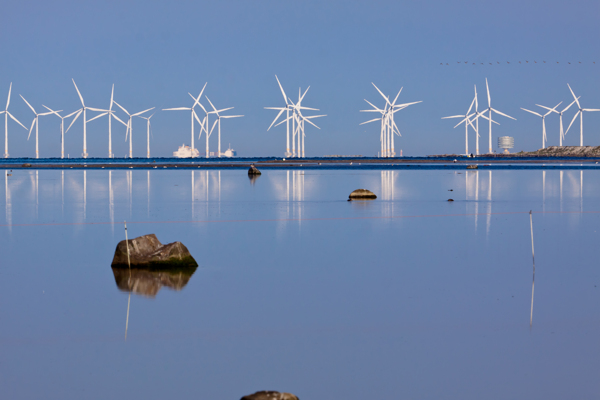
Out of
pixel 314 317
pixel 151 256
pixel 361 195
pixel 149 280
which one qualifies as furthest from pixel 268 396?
pixel 361 195

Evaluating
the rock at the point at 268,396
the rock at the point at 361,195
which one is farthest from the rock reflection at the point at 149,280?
the rock at the point at 361,195

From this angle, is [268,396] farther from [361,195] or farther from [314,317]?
[361,195]

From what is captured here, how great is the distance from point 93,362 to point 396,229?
17400mm

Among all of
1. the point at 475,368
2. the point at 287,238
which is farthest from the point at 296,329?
the point at 287,238

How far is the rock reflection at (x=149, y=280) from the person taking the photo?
1464 cm

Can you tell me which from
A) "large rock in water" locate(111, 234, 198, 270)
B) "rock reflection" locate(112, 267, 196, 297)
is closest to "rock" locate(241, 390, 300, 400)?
"rock reflection" locate(112, 267, 196, 297)

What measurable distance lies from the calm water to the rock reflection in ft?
0.75

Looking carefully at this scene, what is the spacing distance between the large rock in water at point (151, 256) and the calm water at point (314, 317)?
50cm

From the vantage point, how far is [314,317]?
39.7 feet

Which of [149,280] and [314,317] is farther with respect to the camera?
[149,280]

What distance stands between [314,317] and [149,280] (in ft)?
16.3

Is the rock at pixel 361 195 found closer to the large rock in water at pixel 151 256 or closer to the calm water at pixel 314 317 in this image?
the calm water at pixel 314 317

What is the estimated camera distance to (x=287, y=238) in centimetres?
2309

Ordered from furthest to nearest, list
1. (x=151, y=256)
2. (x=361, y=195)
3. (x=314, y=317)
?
(x=361, y=195)
(x=151, y=256)
(x=314, y=317)
